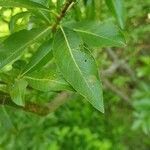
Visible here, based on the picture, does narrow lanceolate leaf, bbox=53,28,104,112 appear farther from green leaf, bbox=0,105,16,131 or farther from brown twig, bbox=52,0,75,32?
green leaf, bbox=0,105,16,131

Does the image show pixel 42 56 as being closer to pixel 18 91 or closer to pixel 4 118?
pixel 18 91

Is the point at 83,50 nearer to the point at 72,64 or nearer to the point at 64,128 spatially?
the point at 72,64

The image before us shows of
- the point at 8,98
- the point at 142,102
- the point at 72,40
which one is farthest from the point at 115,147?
the point at 72,40

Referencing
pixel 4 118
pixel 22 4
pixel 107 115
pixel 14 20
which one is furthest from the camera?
pixel 107 115

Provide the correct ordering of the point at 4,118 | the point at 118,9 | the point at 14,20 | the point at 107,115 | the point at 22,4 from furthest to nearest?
the point at 107,115 → the point at 4,118 → the point at 14,20 → the point at 118,9 → the point at 22,4

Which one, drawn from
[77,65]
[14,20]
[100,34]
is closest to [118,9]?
[100,34]

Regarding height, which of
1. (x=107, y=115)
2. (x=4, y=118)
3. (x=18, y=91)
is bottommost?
(x=107, y=115)
